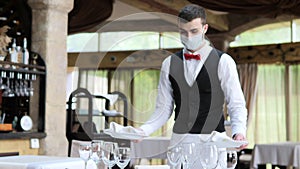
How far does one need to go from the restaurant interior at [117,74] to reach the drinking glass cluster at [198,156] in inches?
8.8

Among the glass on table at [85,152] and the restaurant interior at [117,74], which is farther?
the restaurant interior at [117,74]

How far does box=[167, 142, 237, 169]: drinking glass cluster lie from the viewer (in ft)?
7.04

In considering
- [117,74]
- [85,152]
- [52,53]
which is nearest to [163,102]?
[85,152]

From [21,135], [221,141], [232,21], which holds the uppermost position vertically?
[232,21]

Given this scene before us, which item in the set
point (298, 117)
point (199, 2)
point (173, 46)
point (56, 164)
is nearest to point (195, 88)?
point (56, 164)

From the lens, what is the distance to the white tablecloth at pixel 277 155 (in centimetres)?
695

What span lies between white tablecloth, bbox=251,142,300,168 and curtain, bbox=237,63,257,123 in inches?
125

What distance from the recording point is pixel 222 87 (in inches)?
112

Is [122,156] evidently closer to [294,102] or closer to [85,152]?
[85,152]

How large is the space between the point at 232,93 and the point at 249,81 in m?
7.86

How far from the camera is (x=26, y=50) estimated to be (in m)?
5.23

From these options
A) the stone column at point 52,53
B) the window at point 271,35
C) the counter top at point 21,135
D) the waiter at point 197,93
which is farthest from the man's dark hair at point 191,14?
the window at point 271,35

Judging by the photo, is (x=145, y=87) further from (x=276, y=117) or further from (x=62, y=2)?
(x=62, y=2)

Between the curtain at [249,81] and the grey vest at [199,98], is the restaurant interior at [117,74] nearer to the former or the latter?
the curtain at [249,81]
